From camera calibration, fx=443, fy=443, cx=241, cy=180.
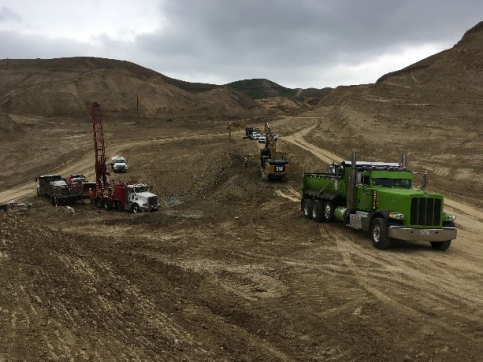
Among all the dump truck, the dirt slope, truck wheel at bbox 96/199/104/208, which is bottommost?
truck wheel at bbox 96/199/104/208

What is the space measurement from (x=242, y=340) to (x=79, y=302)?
153 inches

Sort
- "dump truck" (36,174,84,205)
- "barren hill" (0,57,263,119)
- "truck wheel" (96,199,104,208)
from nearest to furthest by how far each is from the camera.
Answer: "truck wheel" (96,199,104,208), "dump truck" (36,174,84,205), "barren hill" (0,57,263,119)

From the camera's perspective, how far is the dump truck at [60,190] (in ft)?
115

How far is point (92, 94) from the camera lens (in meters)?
106

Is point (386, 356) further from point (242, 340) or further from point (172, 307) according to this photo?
point (172, 307)

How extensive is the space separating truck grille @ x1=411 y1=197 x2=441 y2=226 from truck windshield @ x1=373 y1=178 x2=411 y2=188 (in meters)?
1.76

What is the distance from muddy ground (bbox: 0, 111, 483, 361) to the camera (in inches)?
339

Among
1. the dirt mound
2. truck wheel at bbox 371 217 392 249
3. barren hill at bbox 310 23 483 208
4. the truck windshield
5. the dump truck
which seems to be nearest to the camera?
truck wheel at bbox 371 217 392 249

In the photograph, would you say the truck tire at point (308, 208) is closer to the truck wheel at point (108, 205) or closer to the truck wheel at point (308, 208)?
the truck wheel at point (308, 208)

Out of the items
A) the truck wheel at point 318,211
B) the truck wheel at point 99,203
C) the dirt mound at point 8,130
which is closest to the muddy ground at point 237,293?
the truck wheel at point 318,211

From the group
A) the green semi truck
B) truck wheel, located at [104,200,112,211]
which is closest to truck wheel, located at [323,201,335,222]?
the green semi truck

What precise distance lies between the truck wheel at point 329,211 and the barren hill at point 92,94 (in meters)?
84.1

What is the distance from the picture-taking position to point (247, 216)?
25.0 metres

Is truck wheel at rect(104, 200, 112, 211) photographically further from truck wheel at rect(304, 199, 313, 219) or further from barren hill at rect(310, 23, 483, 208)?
barren hill at rect(310, 23, 483, 208)
